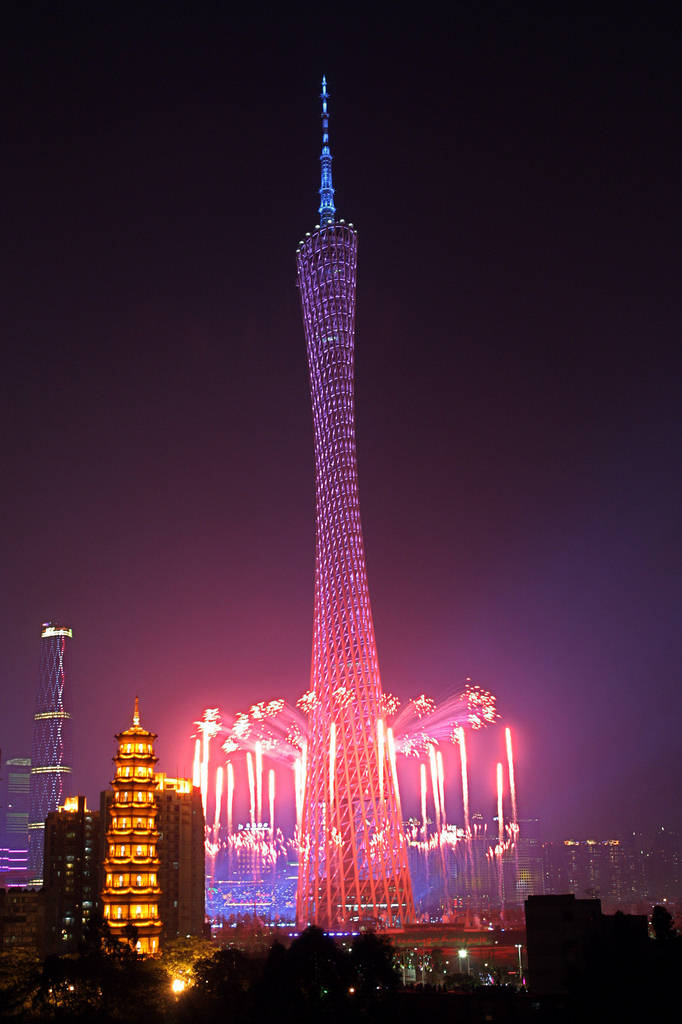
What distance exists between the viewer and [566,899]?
70.4 metres

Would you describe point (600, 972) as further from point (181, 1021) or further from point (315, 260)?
point (315, 260)

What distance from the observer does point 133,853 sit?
81.8m

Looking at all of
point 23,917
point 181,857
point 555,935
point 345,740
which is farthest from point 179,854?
point 555,935

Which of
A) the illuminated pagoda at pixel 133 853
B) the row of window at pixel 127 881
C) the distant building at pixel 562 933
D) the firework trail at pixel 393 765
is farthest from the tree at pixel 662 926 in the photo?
the row of window at pixel 127 881

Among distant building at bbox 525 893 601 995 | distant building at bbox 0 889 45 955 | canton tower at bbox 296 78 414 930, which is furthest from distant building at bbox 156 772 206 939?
distant building at bbox 525 893 601 995

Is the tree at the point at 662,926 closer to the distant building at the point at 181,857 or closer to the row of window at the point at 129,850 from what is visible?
the row of window at the point at 129,850

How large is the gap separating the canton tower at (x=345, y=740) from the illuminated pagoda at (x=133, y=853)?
1019 centimetres

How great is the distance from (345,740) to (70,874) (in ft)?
151

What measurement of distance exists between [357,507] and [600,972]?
38461mm

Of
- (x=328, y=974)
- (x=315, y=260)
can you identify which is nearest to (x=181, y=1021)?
(x=328, y=974)

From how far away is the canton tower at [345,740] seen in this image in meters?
81.2

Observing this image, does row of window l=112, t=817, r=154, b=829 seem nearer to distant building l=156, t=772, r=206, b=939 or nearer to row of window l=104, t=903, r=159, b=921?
row of window l=104, t=903, r=159, b=921

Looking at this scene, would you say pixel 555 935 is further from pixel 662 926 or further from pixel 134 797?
pixel 134 797

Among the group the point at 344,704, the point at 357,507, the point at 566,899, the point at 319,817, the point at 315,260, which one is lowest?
the point at 566,899
